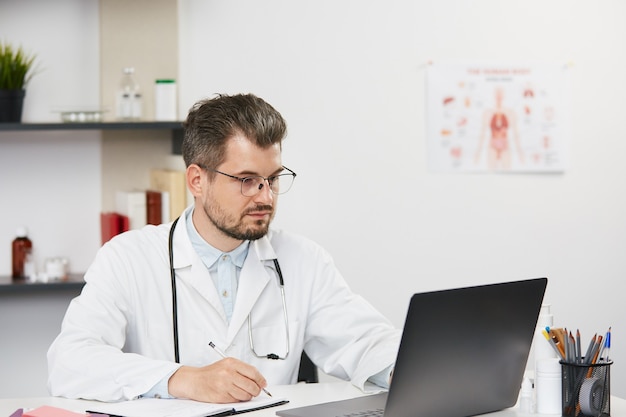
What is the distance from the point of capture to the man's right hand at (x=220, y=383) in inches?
72.7

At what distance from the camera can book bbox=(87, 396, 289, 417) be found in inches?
69.3

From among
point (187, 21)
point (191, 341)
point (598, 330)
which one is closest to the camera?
point (191, 341)

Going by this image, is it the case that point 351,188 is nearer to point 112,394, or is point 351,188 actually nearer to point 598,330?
point 598,330

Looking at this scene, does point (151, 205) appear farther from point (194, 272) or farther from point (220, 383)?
point (220, 383)

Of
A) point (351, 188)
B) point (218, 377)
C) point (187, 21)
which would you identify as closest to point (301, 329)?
point (218, 377)

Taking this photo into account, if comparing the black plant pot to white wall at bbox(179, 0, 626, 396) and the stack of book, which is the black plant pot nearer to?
the stack of book

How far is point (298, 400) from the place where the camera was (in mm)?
1925

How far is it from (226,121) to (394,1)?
4.40 feet

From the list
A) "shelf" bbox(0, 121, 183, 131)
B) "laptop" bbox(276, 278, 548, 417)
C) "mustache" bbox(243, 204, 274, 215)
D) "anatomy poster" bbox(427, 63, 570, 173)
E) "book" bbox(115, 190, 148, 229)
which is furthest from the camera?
"anatomy poster" bbox(427, 63, 570, 173)

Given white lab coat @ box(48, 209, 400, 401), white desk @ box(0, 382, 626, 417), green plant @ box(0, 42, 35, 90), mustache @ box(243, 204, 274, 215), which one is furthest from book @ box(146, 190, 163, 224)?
white desk @ box(0, 382, 626, 417)

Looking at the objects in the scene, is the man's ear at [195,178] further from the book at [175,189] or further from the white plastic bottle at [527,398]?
the white plastic bottle at [527,398]

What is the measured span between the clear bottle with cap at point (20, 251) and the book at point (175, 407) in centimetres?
141

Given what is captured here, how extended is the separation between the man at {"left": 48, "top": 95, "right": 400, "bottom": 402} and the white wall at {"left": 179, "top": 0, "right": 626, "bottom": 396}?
965 millimetres

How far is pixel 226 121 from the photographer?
88.5 inches
